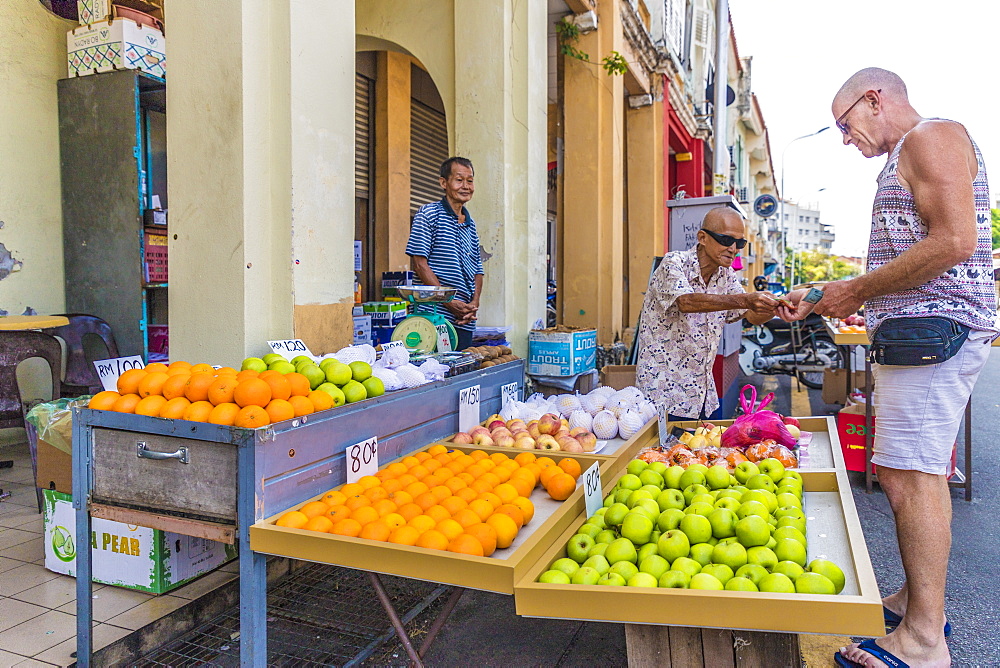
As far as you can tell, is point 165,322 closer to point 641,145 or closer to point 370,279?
point 370,279

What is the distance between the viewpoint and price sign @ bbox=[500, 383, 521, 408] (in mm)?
4086

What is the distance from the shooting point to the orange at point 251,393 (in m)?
2.28

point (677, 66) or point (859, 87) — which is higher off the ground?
point (677, 66)

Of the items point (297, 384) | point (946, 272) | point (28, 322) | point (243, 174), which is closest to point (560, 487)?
A: point (297, 384)

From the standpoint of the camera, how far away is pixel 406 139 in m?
9.09

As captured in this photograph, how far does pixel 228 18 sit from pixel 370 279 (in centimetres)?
559

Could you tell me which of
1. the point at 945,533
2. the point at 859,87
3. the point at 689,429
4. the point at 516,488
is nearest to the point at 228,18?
the point at 516,488

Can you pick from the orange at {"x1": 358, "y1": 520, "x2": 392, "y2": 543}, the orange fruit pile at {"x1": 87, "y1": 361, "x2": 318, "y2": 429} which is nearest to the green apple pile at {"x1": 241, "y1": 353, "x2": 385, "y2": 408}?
the orange fruit pile at {"x1": 87, "y1": 361, "x2": 318, "y2": 429}

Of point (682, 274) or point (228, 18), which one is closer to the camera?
point (228, 18)

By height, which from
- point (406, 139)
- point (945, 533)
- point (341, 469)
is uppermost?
point (406, 139)

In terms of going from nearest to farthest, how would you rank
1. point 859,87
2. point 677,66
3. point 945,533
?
1. point 945,533
2. point 859,87
3. point 677,66

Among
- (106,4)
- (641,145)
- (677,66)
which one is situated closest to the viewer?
(106,4)

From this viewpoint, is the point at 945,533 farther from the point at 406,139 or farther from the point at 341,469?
the point at 406,139

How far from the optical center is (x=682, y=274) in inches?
158
